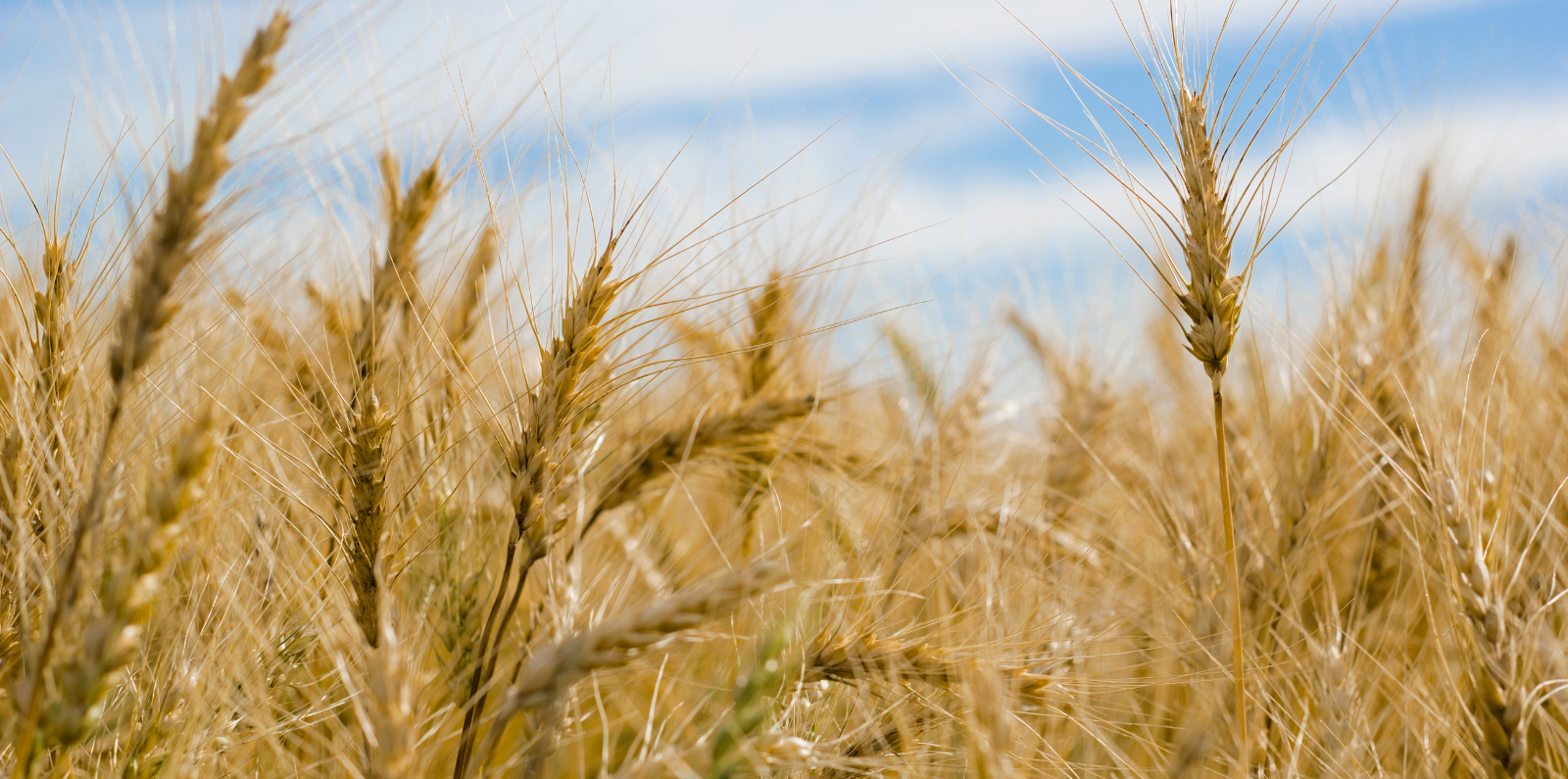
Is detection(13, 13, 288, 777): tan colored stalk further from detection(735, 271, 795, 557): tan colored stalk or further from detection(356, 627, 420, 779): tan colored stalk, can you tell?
detection(735, 271, 795, 557): tan colored stalk

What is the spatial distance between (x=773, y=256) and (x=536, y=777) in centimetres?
129

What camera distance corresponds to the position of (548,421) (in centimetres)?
112

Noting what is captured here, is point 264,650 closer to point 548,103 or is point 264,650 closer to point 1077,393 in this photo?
point 548,103

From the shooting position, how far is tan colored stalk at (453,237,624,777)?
43.6 inches

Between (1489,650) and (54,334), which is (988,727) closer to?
(1489,650)

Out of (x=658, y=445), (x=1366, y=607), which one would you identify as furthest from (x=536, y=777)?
(x=1366, y=607)

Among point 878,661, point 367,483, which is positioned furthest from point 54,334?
point 878,661

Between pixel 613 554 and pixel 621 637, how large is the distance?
92cm

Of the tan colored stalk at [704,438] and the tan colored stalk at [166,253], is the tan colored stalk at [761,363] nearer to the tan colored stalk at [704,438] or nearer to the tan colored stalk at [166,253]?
the tan colored stalk at [704,438]

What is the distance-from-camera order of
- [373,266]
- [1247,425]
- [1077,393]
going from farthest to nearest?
1. [1077,393]
2. [1247,425]
3. [373,266]

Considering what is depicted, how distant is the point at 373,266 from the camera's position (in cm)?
141

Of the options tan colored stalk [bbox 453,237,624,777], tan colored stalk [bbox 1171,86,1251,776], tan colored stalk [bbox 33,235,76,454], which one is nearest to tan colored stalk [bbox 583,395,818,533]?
tan colored stalk [bbox 453,237,624,777]

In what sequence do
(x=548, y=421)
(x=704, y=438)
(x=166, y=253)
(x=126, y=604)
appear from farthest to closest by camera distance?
(x=704, y=438), (x=548, y=421), (x=166, y=253), (x=126, y=604)

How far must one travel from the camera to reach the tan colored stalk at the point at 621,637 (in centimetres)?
85
